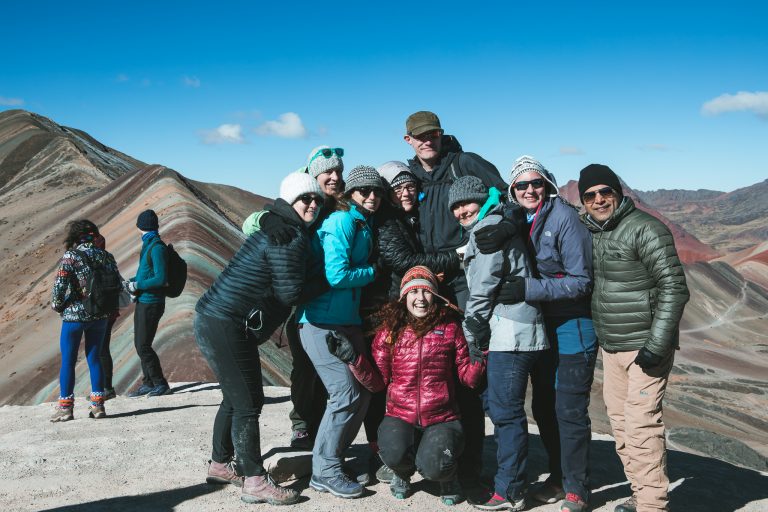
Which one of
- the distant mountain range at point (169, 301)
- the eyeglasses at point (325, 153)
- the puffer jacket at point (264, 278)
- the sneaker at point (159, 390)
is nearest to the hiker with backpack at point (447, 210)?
the eyeglasses at point (325, 153)

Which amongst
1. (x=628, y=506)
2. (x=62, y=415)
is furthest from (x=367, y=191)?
(x=62, y=415)

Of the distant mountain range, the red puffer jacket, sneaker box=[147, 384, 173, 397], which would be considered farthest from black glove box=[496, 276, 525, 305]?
the distant mountain range

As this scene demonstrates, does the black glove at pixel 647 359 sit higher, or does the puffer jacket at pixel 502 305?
the puffer jacket at pixel 502 305

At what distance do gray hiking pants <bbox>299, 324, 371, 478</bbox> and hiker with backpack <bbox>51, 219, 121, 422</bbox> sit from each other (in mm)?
3206

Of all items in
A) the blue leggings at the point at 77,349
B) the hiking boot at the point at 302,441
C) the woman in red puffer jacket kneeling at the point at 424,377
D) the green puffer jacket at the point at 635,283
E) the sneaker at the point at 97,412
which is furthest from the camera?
the sneaker at the point at 97,412

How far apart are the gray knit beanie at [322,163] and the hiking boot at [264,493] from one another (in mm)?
2213

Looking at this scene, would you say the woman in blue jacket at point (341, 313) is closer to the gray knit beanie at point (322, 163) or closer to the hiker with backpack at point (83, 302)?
the gray knit beanie at point (322, 163)

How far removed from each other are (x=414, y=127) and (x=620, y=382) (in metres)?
2.26

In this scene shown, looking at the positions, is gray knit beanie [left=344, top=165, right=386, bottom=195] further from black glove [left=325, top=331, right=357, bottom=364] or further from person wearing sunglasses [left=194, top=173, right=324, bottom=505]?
black glove [left=325, top=331, right=357, bottom=364]

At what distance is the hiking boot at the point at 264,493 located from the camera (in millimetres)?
4465

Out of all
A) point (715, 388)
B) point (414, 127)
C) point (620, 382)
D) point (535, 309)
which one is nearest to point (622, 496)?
point (620, 382)

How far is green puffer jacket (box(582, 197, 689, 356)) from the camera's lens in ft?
13.0

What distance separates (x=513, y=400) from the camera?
14.0 ft

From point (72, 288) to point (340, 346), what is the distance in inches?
144
